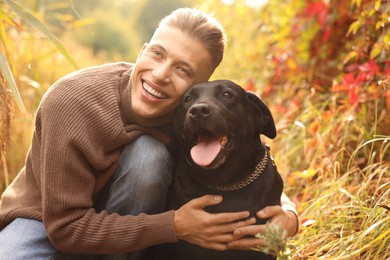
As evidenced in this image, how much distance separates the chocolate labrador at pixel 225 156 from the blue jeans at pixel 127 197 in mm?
114

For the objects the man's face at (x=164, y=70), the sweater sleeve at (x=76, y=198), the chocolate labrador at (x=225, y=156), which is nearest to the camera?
the sweater sleeve at (x=76, y=198)

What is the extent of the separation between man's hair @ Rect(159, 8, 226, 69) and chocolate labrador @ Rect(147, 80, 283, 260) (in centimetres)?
19

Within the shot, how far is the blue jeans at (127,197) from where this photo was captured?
2.36 metres

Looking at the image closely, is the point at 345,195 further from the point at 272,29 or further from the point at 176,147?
the point at 272,29

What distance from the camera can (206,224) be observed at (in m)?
2.28

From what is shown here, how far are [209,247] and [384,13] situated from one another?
144 centimetres

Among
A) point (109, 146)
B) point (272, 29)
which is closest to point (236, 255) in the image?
point (109, 146)

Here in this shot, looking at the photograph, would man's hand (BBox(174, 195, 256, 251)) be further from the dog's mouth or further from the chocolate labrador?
the dog's mouth

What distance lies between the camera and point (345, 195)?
2.93m

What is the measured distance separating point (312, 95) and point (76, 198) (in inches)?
86.6

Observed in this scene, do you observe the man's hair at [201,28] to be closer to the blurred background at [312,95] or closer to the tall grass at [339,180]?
the blurred background at [312,95]

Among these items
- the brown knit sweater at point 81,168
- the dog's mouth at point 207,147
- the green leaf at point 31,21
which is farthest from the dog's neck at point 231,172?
the green leaf at point 31,21

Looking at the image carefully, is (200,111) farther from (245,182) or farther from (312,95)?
(312,95)

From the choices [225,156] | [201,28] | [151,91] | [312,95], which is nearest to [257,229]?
[225,156]
